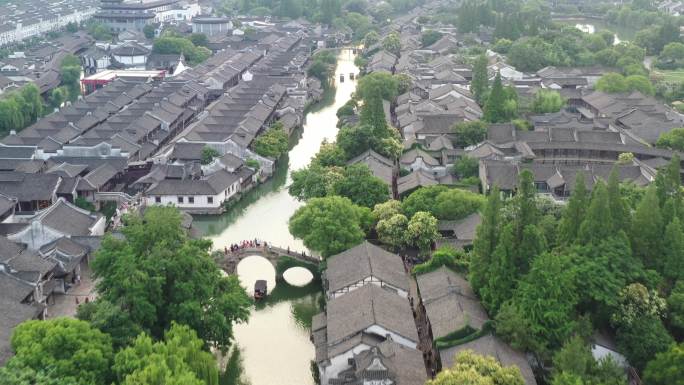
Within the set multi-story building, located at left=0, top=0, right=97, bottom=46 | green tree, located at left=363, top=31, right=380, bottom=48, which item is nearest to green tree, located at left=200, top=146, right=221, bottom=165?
green tree, located at left=363, top=31, right=380, bottom=48

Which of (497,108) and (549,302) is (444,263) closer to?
(549,302)

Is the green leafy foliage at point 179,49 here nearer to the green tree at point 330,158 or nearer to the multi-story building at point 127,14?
the multi-story building at point 127,14

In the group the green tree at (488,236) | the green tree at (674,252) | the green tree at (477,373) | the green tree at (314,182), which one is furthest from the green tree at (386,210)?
the green tree at (477,373)

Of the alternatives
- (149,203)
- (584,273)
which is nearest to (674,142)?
(584,273)

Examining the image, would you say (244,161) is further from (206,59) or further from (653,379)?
(206,59)

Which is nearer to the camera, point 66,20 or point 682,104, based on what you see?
point 682,104

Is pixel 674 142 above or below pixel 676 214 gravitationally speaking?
below
